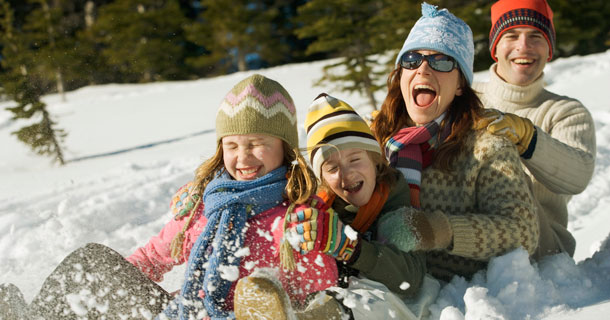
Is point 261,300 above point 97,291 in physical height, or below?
above

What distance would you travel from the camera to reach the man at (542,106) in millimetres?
2932

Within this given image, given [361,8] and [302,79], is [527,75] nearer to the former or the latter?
[361,8]

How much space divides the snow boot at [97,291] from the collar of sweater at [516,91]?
2287mm

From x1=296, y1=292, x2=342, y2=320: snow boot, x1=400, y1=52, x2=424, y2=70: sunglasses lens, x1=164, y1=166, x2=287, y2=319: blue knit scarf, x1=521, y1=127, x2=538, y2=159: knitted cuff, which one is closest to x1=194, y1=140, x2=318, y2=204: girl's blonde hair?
x1=164, y1=166, x2=287, y2=319: blue knit scarf

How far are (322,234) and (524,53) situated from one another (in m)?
1.97

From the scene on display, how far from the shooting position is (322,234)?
79.2 inches

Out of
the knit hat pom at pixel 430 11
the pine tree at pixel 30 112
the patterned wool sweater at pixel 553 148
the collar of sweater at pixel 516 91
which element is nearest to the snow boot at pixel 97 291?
the knit hat pom at pixel 430 11

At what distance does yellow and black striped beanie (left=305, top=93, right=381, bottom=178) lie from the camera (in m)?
2.42

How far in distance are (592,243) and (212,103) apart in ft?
47.3

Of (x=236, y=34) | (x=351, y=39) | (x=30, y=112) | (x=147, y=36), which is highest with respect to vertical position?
(x=351, y=39)

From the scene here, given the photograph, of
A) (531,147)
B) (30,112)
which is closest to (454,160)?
(531,147)

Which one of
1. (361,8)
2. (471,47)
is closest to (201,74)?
(361,8)

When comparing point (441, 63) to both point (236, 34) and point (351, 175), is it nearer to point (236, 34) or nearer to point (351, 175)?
point (351, 175)

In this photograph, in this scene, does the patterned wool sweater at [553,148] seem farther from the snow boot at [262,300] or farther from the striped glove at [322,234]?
the snow boot at [262,300]
